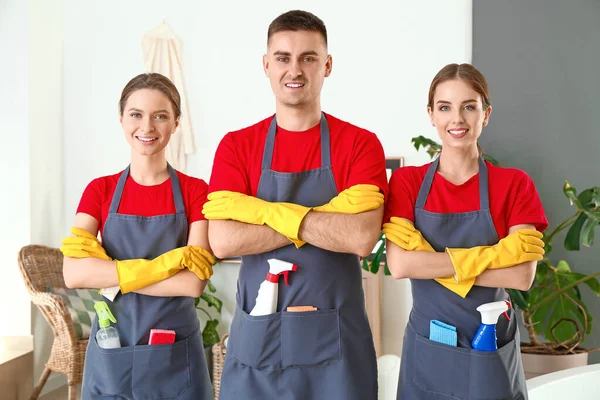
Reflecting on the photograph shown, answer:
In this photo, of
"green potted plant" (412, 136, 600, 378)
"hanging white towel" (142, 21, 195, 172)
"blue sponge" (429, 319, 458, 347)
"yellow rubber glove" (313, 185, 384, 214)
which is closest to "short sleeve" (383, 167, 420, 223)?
"yellow rubber glove" (313, 185, 384, 214)

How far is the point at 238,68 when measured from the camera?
184 inches

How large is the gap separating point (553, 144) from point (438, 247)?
2.39 m

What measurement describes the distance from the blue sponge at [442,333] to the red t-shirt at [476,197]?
32 centimetres

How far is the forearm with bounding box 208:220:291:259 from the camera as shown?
6.17ft

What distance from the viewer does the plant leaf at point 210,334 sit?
4.51 metres

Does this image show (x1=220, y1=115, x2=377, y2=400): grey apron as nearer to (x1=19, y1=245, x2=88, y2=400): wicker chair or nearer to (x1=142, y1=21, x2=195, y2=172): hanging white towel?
(x1=19, y1=245, x2=88, y2=400): wicker chair

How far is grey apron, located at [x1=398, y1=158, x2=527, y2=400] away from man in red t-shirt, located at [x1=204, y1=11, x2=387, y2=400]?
15 cm

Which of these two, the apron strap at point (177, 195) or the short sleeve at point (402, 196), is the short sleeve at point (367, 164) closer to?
the short sleeve at point (402, 196)

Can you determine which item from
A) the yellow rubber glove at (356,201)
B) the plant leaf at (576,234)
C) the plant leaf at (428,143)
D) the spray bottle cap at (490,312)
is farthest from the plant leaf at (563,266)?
the yellow rubber glove at (356,201)

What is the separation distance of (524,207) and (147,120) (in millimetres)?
1214

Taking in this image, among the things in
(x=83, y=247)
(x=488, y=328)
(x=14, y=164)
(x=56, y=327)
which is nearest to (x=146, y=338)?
(x=83, y=247)

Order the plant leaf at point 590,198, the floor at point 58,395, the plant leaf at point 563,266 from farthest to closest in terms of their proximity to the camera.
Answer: the floor at point 58,395 → the plant leaf at point 563,266 → the plant leaf at point 590,198

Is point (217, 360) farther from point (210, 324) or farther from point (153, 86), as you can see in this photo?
point (153, 86)

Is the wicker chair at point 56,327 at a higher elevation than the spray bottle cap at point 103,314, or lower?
lower
